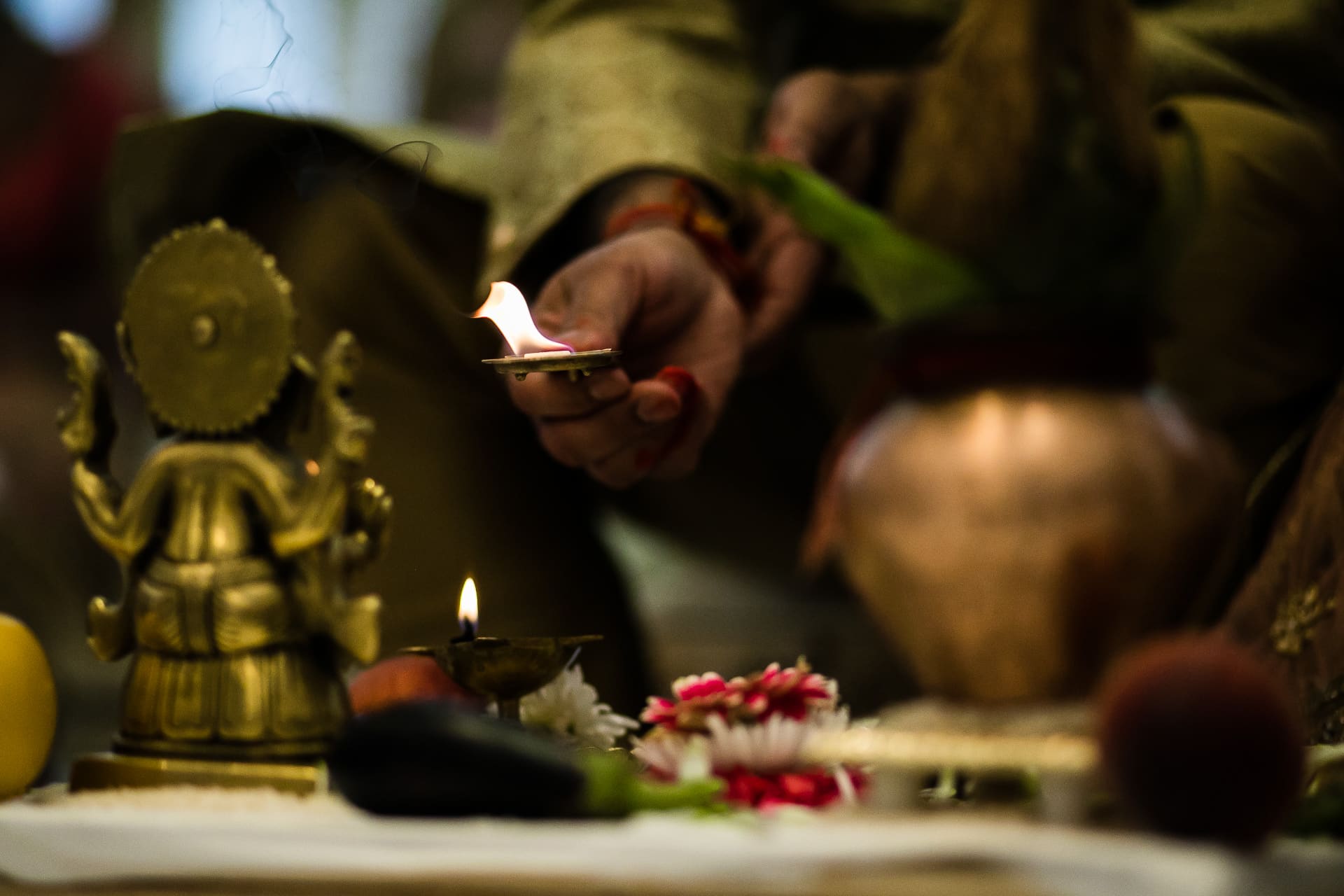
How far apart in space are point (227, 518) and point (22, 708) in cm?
12

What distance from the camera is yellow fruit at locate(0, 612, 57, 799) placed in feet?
1.65

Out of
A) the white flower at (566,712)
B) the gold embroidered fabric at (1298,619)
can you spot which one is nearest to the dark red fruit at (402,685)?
the white flower at (566,712)

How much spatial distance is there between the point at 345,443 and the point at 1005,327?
0.73 feet

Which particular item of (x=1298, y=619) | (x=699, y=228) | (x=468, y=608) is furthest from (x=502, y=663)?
(x=1298, y=619)

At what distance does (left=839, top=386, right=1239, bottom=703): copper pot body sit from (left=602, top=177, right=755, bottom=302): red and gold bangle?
0.95ft

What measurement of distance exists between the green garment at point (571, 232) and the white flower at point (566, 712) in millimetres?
213

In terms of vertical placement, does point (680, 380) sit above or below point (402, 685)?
above

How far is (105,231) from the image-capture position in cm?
168

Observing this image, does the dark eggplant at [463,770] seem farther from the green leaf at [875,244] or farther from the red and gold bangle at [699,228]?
the red and gold bangle at [699,228]

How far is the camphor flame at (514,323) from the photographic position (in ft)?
1.63

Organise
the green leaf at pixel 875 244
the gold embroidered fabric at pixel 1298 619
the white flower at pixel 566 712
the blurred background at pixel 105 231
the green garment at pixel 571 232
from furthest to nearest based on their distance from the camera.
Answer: the blurred background at pixel 105 231, the green garment at pixel 571 232, the gold embroidered fabric at pixel 1298 619, the white flower at pixel 566 712, the green leaf at pixel 875 244

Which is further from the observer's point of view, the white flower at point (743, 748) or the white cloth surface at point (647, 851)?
the white flower at point (743, 748)

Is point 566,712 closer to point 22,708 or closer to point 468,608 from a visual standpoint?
point 468,608

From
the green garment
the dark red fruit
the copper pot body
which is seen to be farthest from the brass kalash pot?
the green garment
